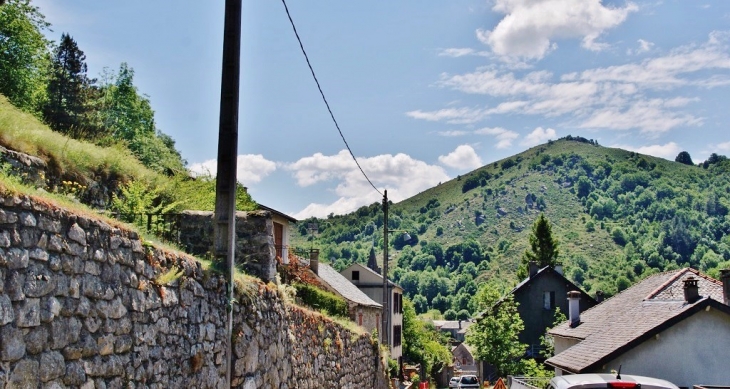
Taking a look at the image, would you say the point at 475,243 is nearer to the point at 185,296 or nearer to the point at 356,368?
the point at 356,368

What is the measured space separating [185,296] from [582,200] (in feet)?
501

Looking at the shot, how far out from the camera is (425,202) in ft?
557

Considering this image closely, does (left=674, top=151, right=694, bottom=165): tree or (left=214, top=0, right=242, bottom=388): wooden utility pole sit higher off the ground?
(left=674, top=151, right=694, bottom=165): tree

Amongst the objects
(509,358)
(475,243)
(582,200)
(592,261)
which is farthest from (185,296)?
(582,200)

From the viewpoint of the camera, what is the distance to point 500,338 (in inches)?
1656

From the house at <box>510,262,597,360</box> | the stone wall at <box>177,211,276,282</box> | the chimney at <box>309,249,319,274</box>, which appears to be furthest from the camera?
the house at <box>510,262,597,360</box>

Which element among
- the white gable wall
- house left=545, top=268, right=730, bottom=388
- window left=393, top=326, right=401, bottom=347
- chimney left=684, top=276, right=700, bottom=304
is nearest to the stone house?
window left=393, top=326, right=401, bottom=347

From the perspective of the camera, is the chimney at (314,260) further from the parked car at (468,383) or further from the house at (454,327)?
the house at (454,327)

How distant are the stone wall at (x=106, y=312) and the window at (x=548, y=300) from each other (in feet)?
139

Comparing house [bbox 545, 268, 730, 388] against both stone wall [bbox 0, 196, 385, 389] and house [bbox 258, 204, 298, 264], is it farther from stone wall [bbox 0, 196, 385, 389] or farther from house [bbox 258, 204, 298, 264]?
stone wall [bbox 0, 196, 385, 389]

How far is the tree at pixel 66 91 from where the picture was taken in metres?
23.7

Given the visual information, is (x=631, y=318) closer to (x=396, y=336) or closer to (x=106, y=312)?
(x=106, y=312)

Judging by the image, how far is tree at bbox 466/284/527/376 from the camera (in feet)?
137

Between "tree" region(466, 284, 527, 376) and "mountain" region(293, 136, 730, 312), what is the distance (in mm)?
63644
